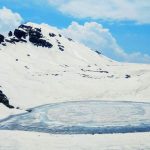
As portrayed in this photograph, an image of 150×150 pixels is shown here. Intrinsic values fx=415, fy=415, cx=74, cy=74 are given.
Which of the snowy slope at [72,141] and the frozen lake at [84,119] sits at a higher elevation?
the frozen lake at [84,119]

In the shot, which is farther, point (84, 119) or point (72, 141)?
point (84, 119)

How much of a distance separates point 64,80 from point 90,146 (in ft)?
261

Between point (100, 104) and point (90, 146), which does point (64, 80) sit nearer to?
point (100, 104)

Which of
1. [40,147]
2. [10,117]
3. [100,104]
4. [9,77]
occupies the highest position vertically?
[9,77]

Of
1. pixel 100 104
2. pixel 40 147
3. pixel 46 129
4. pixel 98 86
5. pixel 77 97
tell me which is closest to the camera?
pixel 40 147

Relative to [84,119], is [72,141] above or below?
below

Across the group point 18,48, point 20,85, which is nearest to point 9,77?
point 20,85

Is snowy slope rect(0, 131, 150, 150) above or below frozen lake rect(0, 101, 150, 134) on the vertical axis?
below

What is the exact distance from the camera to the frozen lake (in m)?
62.8

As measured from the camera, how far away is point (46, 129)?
63062 mm

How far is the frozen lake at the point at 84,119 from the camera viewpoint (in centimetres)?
6284

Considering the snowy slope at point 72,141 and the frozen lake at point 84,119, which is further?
the frozen lake at point 84,119

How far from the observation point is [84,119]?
73.2 metres

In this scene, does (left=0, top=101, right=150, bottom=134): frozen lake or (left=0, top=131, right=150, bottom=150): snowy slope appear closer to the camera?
(left=0, top=131, right=150, bottom=150): snowy slope
